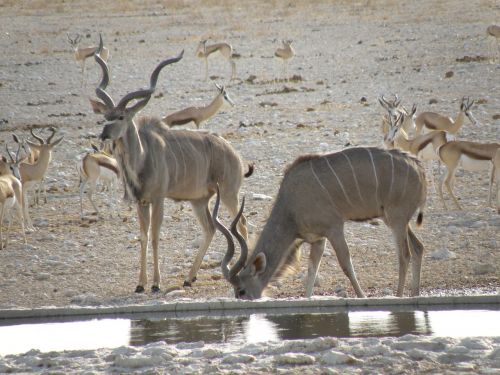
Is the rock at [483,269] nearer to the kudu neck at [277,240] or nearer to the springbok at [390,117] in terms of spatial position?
the kudu neck at [277,240]

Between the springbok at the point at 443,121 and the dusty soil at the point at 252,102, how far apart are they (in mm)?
450

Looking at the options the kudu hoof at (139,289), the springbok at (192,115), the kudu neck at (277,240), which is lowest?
the kudu hoof at (139,289)

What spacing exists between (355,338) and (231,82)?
834 inches

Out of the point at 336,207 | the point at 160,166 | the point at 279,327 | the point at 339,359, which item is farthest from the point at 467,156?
the point at 339,359

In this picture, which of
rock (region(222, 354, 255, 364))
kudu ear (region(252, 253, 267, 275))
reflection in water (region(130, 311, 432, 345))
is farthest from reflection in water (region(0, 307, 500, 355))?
kudu ear (region(252, 253, 267, 275))

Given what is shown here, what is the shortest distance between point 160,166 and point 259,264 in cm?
193

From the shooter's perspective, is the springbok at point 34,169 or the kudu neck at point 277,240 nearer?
the kudu neck at point 277,240

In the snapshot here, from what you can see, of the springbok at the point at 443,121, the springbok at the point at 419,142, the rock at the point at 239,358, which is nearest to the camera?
the rock at the point at 239,358

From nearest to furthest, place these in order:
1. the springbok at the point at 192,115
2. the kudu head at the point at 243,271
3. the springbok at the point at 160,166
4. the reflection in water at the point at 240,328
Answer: the reflection in water at the point at 240,328 < the kudu head at the point at 243,271 < the springbok at the point at 160,166 < the springbok at the point at 192,115

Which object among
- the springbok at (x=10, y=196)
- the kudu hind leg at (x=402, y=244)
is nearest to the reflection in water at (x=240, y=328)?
the kudu hind leg at (x=402, y=244)

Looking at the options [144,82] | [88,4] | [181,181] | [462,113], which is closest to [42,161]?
[181,181]

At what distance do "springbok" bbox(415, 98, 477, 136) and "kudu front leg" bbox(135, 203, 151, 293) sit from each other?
8.89 metres

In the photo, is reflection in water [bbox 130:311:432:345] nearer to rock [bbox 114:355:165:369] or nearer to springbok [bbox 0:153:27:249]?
rock [bbox 114:355:165:369]

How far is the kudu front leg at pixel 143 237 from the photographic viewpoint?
414 inches
